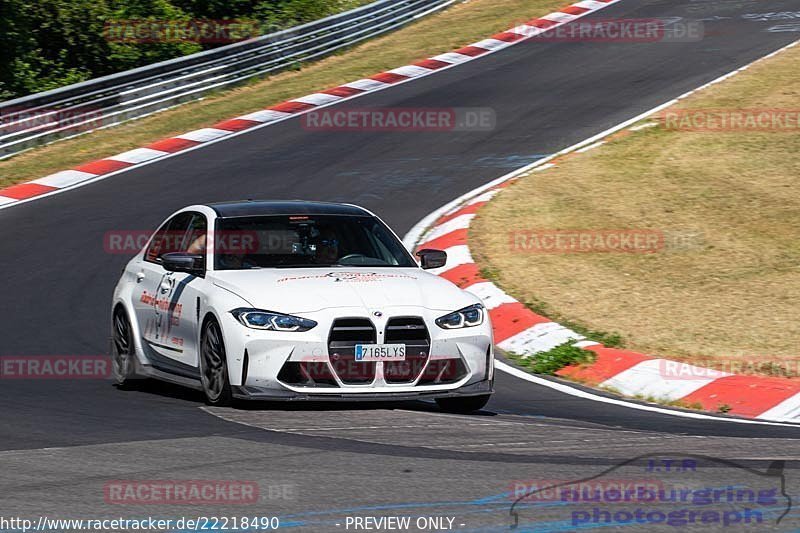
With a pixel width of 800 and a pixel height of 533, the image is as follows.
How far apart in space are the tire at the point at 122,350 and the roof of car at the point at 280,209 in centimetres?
116

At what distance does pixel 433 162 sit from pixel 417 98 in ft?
12.9

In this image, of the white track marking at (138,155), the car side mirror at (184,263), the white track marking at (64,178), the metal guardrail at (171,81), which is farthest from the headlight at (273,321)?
the metal guardrail at (171,81)

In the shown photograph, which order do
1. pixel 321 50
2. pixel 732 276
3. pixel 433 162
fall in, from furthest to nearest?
pixel 321 50 < pixel 433 162 < pixel 732 276

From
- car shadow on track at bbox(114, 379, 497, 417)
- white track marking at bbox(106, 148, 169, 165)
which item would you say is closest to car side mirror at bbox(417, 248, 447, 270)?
car shadow on track at bbox(114, 379, 497, 417)

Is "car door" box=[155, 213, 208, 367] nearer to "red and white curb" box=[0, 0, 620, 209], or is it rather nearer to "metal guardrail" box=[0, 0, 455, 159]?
"red and white curb" box=[0, 0, 620, 209]

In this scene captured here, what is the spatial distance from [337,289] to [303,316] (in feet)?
1.21

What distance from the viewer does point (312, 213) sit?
9594 millimetres

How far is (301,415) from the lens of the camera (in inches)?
324

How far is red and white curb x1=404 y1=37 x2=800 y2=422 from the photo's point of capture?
9414 millimetres

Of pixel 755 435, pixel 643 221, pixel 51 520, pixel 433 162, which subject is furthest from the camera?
pixel 433 162

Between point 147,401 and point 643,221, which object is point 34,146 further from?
point 147,401

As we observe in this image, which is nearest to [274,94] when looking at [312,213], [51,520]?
[312,213]

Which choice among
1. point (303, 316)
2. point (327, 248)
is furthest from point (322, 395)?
point (327, 248)

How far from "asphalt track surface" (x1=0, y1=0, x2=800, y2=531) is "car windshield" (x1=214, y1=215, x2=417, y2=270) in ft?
3.40
